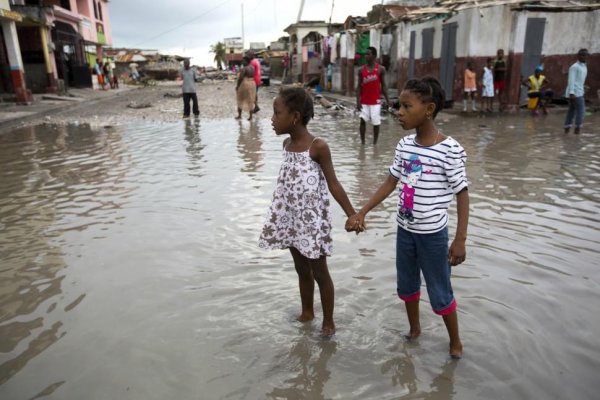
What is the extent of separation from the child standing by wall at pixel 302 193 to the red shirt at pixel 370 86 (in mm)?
6164

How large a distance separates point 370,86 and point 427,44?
10.1 m

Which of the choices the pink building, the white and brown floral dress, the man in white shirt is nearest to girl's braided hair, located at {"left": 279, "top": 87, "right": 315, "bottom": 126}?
the white and brown floral dress

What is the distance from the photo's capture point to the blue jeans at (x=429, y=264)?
8.30 feet

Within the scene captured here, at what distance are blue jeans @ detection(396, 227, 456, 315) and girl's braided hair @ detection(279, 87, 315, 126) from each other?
2.93ft

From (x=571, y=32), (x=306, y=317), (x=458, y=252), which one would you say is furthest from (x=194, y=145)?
(x=571, y=32)

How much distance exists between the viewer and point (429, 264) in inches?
101

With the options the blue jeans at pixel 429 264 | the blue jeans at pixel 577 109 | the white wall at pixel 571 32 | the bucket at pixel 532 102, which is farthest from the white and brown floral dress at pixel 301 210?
the white wall at pixel 571 32

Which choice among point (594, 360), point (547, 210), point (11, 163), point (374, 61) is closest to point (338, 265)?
point (594, 360)

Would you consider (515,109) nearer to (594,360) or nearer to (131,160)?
(131,160)

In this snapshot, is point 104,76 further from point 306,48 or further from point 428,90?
point 428,90

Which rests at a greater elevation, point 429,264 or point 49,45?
point 49,45

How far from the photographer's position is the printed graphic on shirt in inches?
99.0

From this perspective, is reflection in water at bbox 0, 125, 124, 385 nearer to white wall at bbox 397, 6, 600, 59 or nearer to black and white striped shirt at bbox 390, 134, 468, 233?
black and white striped shirt at bbox 390, 134, 468, 233

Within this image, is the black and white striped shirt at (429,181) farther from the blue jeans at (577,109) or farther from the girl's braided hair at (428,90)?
the blue jeans at (577,109)
